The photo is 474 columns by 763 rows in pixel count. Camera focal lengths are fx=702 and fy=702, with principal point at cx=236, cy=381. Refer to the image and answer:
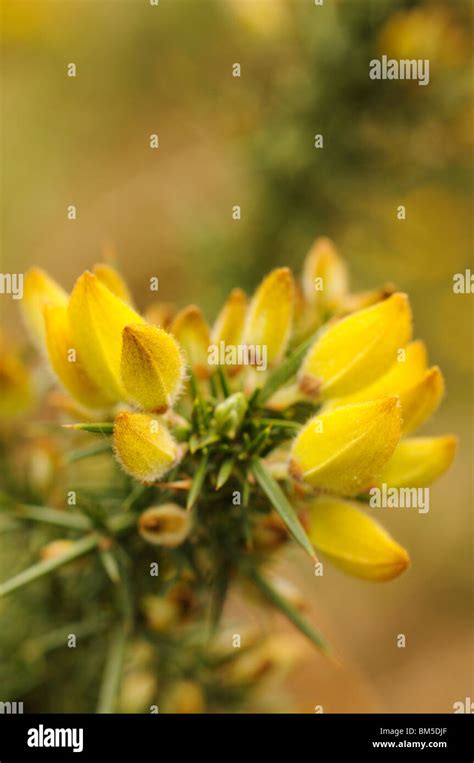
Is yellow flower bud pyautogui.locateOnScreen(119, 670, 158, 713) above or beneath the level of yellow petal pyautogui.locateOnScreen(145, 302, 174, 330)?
beneath

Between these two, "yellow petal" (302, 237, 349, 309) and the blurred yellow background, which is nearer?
"yellow petal" (302, 237, 349, 309)

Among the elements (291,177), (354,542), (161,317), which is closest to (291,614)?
(354,542)

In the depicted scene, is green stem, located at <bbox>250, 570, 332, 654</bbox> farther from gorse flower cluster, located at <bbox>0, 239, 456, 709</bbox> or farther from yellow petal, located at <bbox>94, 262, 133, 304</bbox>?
yellow petal, located at <bbox>94, 262, 133, 304</bbox>

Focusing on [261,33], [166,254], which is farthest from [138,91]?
[261,33]
